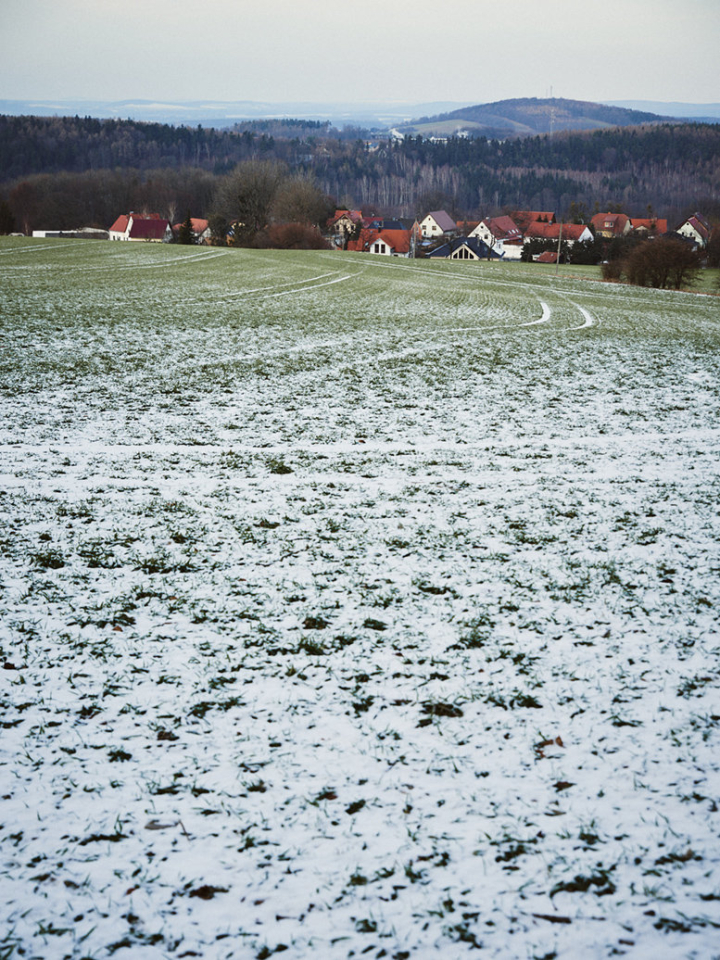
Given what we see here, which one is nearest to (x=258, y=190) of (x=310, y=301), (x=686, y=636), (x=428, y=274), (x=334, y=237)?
(x=334, y=237)

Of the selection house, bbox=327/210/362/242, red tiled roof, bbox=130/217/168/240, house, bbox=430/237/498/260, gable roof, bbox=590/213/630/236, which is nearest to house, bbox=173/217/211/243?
red tiled roof, bbox=130/217/168/240

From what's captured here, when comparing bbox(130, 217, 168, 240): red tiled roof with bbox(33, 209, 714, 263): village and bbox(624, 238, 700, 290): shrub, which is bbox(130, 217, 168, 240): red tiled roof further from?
bbox(624, 238, 700, 290): shrub

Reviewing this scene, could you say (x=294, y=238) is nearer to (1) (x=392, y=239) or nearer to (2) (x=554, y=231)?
(1) (x=392, y=239)

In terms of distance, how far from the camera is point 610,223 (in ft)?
437

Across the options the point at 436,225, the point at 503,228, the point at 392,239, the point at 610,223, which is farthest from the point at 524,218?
the point at 392,239

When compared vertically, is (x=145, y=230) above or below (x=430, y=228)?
below

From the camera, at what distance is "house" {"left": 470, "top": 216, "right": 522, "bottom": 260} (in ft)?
425

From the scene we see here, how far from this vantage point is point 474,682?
5133 millimetres

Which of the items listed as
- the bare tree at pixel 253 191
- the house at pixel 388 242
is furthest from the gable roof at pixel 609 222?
the bare tree at pixel 253 191

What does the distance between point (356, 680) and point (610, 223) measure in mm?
145141

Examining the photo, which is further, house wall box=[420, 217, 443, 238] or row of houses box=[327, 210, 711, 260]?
house wall box=[420, 217, 443, 238]

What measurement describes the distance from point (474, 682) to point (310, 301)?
23909 millimetres

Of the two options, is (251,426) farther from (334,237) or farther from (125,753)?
(334,237)

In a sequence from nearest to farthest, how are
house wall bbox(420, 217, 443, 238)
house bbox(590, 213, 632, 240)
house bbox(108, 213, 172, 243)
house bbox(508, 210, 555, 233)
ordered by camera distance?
house bbox(108, 213, 172, 243) < house bbox(590, 213, 632, 240) < house wall bbox(420, 217, 443, 238) < house bbox(508, 210, 555, 233)
